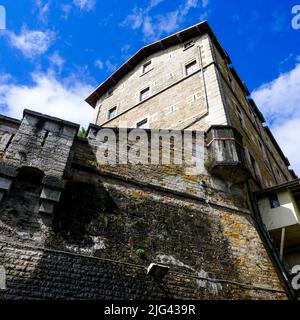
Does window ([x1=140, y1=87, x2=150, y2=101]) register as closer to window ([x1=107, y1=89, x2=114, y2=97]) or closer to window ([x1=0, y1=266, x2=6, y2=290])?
window ([x1=107, y1=89, x2=114, y2=97])

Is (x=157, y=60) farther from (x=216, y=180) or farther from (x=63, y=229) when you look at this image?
(x=63, y=229)

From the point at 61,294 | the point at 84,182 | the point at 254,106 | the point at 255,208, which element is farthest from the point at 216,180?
the point at 254,106

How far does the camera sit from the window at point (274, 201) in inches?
347

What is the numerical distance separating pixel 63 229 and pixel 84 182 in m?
1.38

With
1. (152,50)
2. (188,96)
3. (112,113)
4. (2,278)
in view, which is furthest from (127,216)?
(152,50)

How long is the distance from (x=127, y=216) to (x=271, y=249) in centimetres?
421

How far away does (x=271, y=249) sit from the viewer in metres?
7.80

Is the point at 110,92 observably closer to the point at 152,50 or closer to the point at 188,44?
the point at 152,50

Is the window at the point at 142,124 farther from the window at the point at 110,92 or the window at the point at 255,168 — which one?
the window at the point at 255,168

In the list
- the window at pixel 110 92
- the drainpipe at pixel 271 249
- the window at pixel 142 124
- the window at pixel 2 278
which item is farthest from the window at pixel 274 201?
the window at pixel 110 92

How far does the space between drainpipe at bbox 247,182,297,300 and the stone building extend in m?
0.04

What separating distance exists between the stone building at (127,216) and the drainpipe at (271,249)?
0.14 ft

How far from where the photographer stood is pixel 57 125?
7.06 metres

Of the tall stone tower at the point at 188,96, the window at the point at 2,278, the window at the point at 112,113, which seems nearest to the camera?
the window at the point at 2,278
